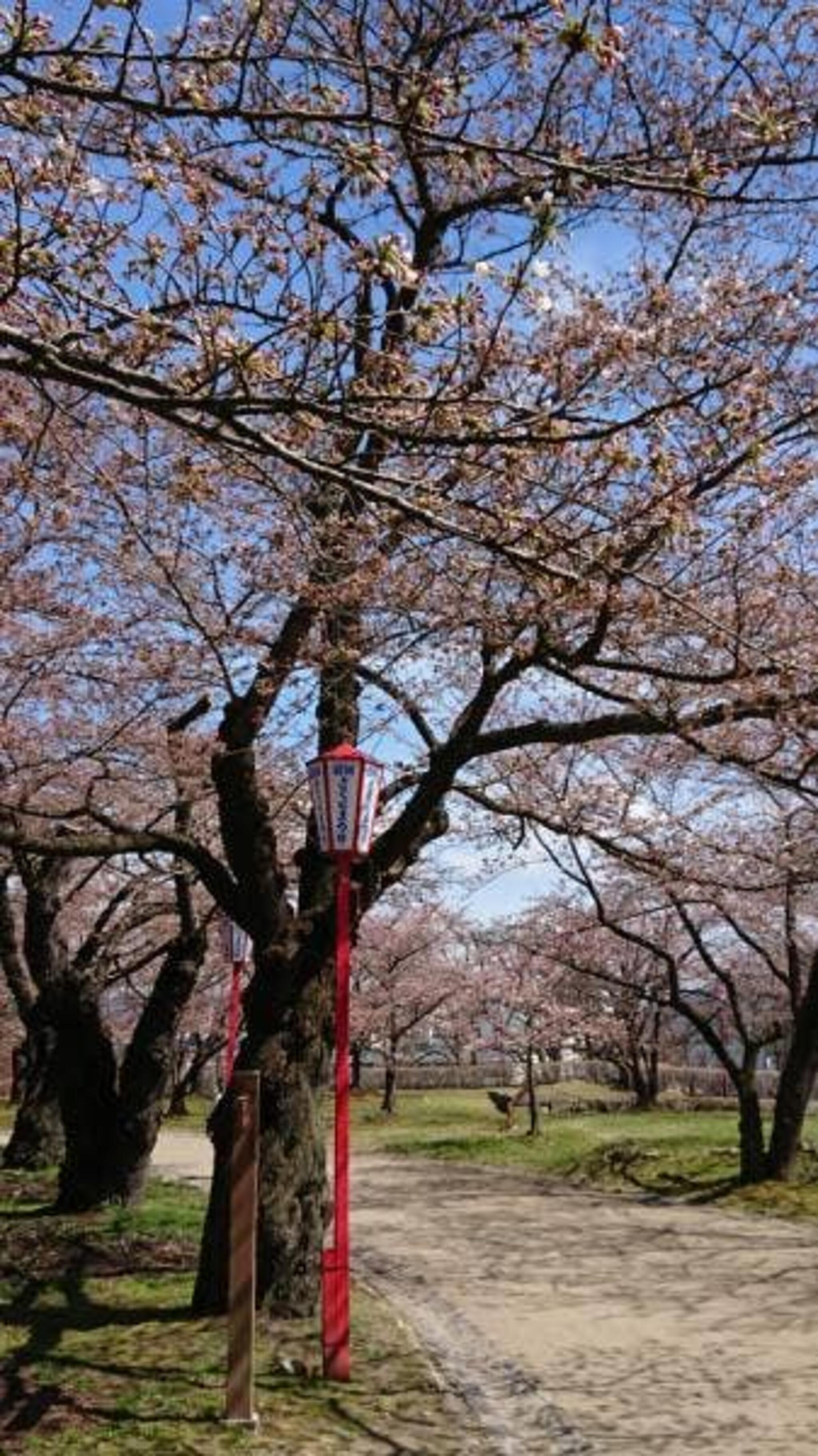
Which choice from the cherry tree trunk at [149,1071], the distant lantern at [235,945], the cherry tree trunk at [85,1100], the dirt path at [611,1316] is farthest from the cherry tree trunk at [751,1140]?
the cherry tree trunk at [85,1100]

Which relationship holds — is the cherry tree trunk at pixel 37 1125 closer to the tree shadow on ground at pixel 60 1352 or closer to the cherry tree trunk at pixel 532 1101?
the tree shadow on ground at pixel 60 1352

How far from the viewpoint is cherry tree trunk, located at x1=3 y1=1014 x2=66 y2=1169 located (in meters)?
17.4

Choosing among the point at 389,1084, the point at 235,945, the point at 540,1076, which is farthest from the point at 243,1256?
the point at 540,1076

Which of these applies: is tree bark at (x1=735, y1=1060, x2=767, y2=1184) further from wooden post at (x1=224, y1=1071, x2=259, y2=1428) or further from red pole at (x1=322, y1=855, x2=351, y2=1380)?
wooden post at (x1=224, y1=1071, x2=259, y2=1428)

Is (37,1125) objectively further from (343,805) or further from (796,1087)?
(343,805)

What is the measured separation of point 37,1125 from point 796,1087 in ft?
32.3

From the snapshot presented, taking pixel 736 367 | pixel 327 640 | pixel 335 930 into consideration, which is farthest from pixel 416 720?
pixel 736 367

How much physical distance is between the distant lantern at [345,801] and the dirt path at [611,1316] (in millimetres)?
2849

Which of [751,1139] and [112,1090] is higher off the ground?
[112,1090]

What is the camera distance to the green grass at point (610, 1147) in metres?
14.7

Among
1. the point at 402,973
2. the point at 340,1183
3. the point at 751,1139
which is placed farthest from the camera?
the point at 402,973

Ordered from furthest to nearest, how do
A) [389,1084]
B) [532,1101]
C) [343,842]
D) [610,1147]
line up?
[389,1084] < [532,1101] < [610,1147] < [343,842]

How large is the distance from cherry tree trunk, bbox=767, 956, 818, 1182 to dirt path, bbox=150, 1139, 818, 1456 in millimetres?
1529

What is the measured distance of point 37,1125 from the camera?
17859 mm
